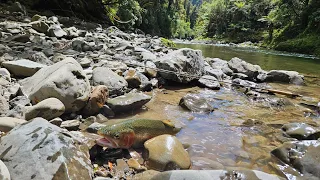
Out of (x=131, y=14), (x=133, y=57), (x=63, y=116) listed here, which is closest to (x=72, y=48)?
(x=133, y=57)

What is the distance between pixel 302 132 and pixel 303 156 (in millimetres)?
883

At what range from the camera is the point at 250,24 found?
155 ft

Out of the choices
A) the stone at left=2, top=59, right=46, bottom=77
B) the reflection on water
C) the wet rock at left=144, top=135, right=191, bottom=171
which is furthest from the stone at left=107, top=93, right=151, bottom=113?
the reflection on water

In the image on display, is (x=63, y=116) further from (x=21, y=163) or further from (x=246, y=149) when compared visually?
(x=246, y=149)

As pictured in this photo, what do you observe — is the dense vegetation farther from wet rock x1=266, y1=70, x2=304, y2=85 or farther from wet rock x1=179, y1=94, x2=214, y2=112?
wet rock x1=179, y1=94, x2=214, y2=112

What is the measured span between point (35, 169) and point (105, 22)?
67.3 ft

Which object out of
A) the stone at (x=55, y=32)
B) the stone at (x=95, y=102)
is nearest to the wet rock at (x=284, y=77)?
the stone at (x=95, y=102)

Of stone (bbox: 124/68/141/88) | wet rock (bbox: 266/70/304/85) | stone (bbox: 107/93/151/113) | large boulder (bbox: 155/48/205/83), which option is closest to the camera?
stone (bbox: 107/93/151/113)

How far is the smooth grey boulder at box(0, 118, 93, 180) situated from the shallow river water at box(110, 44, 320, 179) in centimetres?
126

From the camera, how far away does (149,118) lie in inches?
161

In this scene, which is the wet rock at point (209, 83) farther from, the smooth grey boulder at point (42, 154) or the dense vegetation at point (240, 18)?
the dense vegetation at point (240, 18)

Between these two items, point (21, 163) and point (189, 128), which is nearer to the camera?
A: point (21, 163)

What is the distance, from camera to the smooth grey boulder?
74.0 inches

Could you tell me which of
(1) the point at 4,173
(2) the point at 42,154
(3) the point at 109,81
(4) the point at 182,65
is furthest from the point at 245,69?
(1) the point at 4,173
